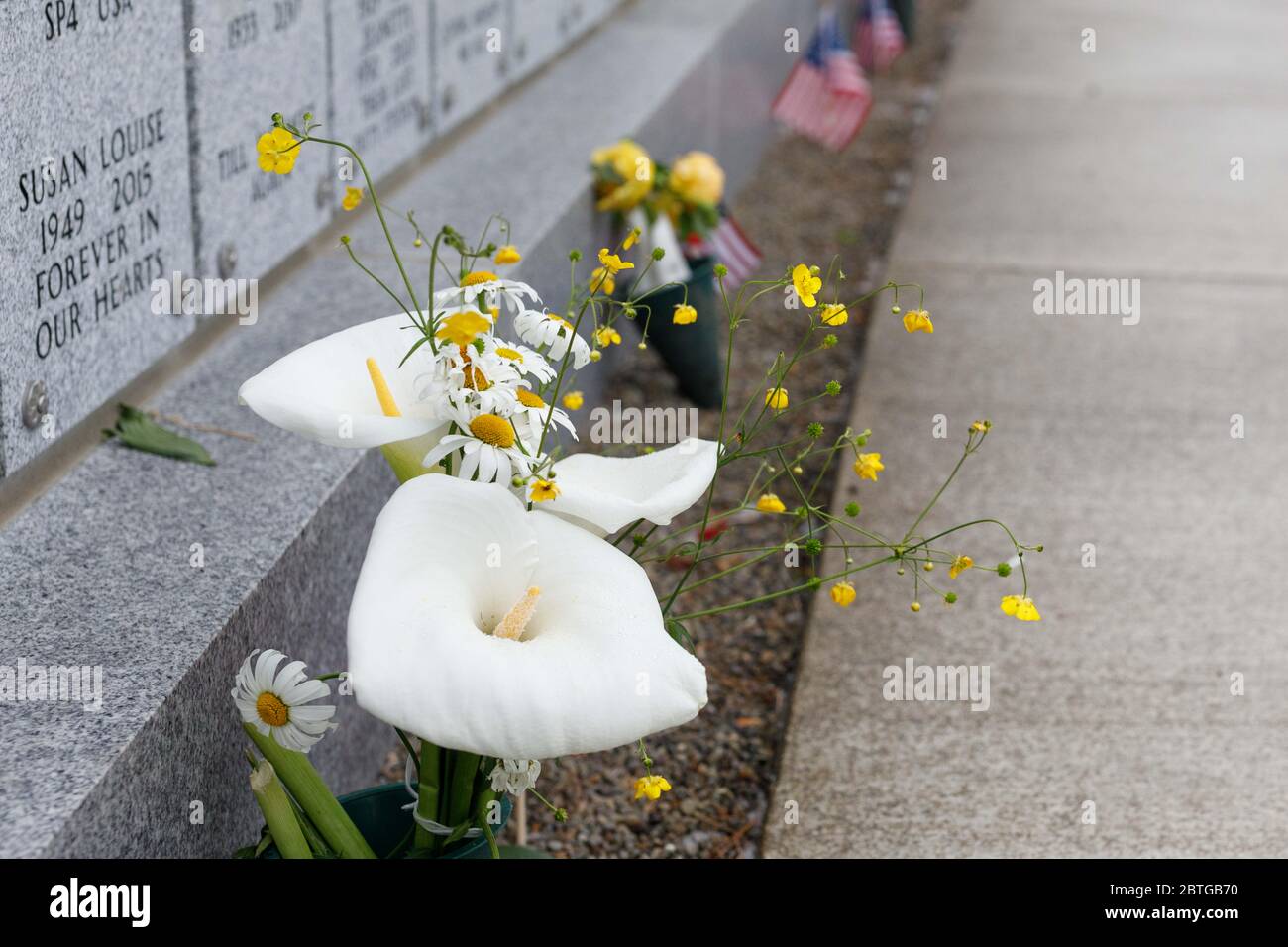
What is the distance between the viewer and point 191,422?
2936 millimetres

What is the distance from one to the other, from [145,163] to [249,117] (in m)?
0.52

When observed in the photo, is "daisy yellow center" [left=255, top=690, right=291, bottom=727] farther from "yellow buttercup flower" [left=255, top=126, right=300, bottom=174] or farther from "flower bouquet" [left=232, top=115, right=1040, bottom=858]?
"yellow buttercup flower" [left=255, top=126, right=300, bottom=174]

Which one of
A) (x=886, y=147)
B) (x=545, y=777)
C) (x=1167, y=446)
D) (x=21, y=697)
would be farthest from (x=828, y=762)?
(x=886, y=147)

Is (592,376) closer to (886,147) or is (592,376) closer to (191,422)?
(191,422)

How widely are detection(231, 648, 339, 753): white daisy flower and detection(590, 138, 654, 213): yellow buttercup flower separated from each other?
276cm

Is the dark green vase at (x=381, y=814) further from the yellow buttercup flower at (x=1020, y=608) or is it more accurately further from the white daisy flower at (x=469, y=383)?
the yellow buttercup flower at (x=1020, y=608)

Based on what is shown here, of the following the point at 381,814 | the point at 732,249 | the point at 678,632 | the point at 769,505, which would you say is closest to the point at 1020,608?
the point at 769,505

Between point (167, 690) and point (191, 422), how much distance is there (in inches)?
38.9

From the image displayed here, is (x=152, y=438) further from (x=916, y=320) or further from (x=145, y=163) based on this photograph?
(x=916, y=320)

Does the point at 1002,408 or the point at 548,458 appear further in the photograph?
the point at 1002,408

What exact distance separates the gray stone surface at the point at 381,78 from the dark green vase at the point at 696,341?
86 cm

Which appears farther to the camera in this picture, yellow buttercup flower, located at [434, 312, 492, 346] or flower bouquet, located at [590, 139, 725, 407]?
flower bouquet, located at [590, 139, 725, 407]

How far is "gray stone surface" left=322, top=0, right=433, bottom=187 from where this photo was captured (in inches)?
157

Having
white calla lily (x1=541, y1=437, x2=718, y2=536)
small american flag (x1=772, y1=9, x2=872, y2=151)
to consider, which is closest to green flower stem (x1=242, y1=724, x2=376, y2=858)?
white calla lily (x1=541, y1=437, x2=718, y2=536)
